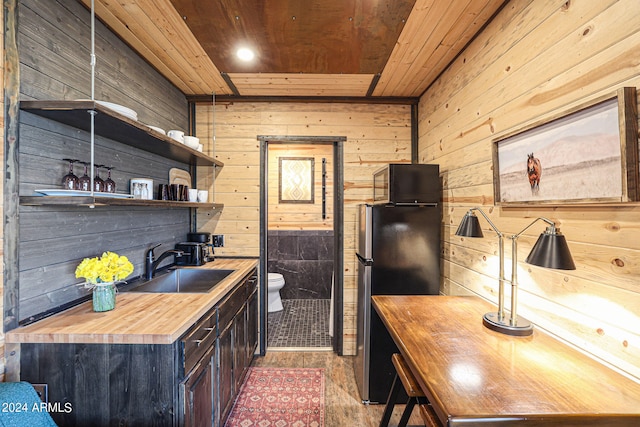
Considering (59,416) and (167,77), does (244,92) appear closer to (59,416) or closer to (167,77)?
(167,77)

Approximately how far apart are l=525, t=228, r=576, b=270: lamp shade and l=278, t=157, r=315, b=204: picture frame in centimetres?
369

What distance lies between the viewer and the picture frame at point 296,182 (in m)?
4.53

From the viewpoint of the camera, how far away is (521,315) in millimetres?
1438

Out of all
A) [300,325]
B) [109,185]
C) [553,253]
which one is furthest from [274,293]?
[553,253]

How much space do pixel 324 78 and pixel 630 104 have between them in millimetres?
1954

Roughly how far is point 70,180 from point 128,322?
2.48 ft

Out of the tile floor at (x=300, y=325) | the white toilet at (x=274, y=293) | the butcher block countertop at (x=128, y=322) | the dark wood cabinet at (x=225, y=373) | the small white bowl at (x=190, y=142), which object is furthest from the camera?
the white toilet at (x=274, y=293)

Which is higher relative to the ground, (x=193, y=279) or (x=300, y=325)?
(x=193, y=279)

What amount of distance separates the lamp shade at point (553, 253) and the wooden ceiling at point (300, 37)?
132 centimetres

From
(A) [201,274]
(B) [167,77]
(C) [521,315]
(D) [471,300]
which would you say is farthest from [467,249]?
(B) [167,77]

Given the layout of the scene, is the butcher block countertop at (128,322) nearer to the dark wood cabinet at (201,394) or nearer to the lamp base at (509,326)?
the dark wood cabinet at (201,394)

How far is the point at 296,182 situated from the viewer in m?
4.55

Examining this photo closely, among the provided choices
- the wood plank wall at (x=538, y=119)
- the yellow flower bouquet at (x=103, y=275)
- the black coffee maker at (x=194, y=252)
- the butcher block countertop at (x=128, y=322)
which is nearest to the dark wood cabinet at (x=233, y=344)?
the butcher block countertop at (x=128, y=322)

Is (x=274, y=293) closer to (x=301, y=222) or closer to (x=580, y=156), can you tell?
(x=301, y=222)
